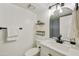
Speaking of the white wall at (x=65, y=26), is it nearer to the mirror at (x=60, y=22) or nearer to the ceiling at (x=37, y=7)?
the mirror at (x=60, y=22)

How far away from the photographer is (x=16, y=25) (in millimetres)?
1529

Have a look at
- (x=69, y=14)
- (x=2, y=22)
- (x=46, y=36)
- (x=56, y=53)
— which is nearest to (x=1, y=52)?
(x=2, y=22)

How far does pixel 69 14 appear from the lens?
5.35 ft

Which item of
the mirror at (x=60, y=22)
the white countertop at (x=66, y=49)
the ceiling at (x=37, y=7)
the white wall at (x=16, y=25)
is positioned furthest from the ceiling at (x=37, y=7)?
the white countertop at (x=66, y=49)

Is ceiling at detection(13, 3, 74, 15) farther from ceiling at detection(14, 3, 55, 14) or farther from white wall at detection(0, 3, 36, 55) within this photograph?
white wall at detection(0, 3, 36, 55)

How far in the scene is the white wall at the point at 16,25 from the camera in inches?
53.7

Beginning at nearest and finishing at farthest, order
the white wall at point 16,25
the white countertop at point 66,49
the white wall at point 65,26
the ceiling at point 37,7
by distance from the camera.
Answer: the white countertop at point 66,49
the white wall at point 16,25
the white wall at point 65,26
the ceiling at point 37,7

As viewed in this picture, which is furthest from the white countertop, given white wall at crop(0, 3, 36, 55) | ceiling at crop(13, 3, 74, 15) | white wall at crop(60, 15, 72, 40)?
ceiling at crop(13, 3, 74, 15)

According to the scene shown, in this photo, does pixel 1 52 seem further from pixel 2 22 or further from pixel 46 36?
pixel 46 36

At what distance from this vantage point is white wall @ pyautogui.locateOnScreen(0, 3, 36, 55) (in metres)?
1.36

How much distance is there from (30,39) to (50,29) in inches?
25.1

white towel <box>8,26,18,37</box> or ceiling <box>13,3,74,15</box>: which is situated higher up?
ceiling <box>13,3,74,15</box>

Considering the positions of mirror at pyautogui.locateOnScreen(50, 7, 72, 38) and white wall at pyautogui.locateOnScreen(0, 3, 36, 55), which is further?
mirror at pyautogui.locateOnScreen(50, 7, 72, 38)

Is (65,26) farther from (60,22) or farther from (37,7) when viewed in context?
(37,7)
